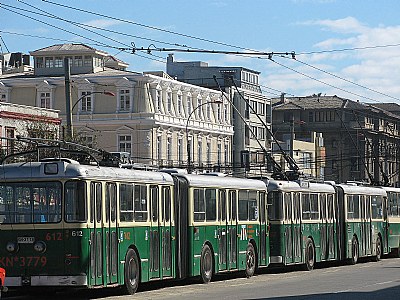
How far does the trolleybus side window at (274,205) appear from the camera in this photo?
3375 centimetres

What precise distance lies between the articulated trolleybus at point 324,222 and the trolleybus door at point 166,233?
7760 mm

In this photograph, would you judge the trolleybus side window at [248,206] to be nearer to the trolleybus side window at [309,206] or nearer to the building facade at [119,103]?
the trolleybus side window at [309,206]

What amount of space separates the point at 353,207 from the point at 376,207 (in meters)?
3.20

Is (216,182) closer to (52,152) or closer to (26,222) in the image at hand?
(26,222)

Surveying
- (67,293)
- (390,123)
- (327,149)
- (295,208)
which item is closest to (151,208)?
(67,293)

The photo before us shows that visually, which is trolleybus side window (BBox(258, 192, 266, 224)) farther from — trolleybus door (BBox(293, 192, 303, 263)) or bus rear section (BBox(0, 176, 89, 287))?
bus rear section (BBox(0, 176, 89, 287))

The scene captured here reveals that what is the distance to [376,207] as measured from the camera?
1718 inches

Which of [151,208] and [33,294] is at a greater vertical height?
[151,208]

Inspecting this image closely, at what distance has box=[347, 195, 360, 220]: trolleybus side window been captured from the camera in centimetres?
4022

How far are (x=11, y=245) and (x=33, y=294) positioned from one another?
2.93 meters

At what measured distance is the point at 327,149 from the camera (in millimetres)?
142000

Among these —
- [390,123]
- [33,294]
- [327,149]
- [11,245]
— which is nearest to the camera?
[11,245]

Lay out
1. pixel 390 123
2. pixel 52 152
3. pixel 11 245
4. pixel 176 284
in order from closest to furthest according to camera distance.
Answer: pixel 11 245 < pixel 176 284 < pixel 52 152 < pixel 390 123

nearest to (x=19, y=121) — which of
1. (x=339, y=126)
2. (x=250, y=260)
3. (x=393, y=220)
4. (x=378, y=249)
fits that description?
(x=393, y=220)
